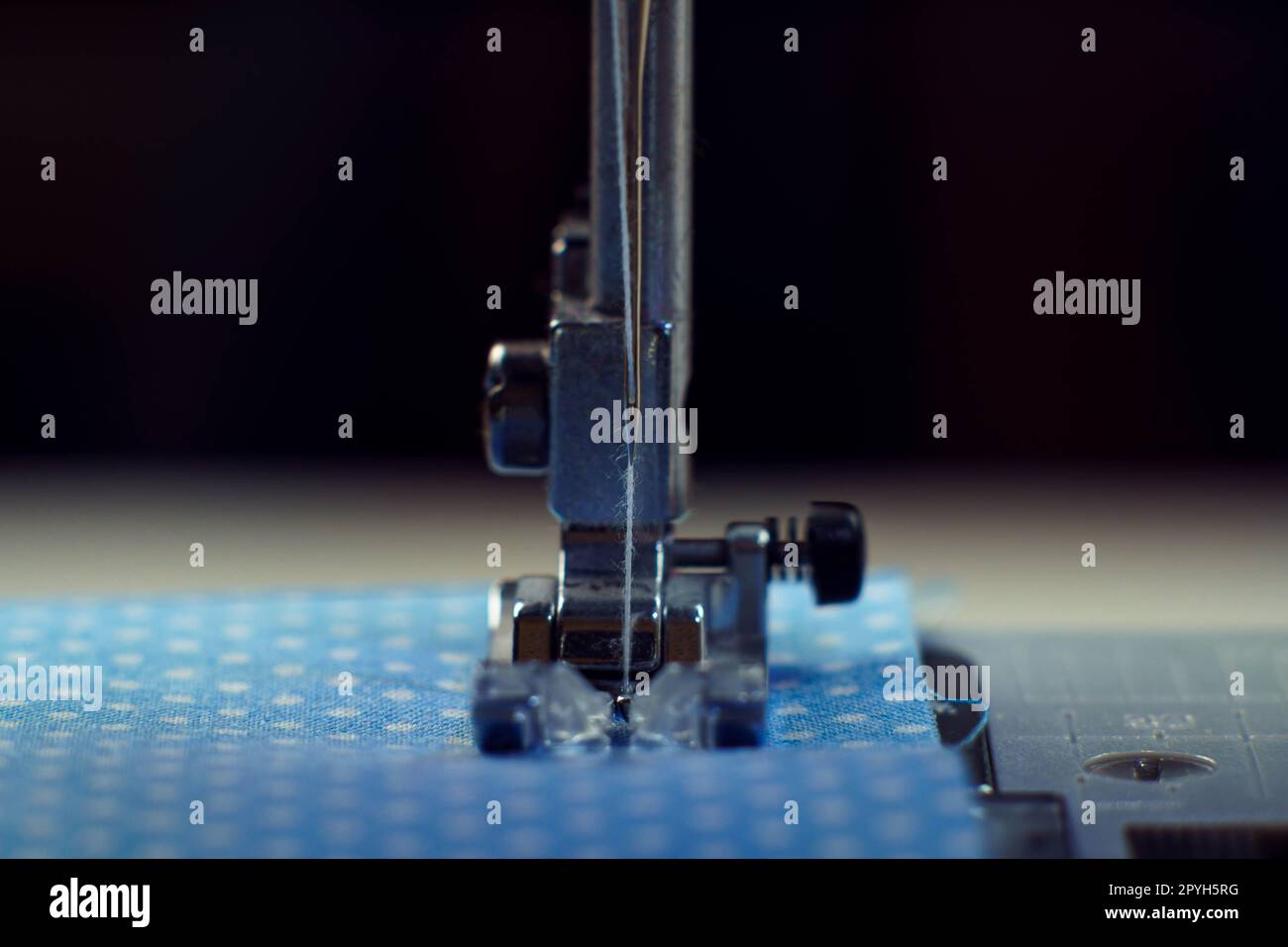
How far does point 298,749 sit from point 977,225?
1.72 meters

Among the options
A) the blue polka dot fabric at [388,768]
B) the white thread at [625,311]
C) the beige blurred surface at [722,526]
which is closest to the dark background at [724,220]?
the beige blurred surface at [722,526]

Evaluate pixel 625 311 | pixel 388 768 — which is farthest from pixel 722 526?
pixel 388 768

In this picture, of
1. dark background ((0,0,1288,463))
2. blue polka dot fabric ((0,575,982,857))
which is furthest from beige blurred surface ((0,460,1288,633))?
blue polka dot fabric ((0,575,982,857))

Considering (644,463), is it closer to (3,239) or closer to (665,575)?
(665,575)

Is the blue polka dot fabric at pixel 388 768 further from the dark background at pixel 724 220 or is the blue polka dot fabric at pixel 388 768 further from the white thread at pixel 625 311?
the dark background at pixel 724 220

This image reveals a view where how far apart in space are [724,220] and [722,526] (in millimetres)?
583

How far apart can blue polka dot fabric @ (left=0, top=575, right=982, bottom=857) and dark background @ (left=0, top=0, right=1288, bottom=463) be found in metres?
1.26

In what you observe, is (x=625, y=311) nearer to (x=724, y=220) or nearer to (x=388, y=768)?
(x=388, y=768)

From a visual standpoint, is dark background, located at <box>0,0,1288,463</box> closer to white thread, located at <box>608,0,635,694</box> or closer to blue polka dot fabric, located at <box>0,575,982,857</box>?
blue polka dot fabric, located at <box>0,575,982,857</box>

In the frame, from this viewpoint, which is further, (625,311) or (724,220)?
(724,220)

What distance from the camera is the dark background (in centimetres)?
223

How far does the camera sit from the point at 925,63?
2.27 m

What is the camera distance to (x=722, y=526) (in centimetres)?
181

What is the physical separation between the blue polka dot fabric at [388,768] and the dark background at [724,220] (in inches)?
49.7
